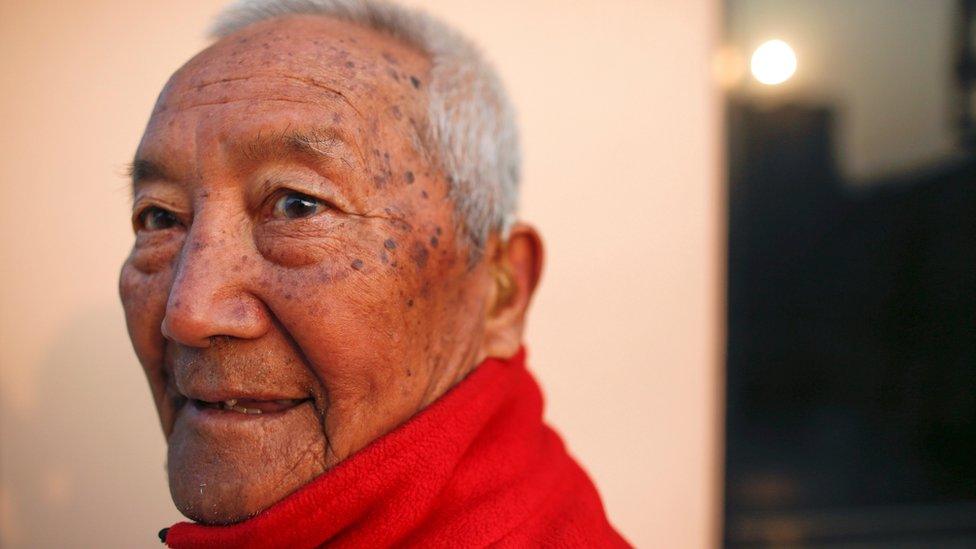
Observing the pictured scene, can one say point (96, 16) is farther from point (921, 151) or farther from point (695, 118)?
→ point (921, 151)

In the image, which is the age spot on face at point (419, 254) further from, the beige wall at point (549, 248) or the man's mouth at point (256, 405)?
the beige wall at point (549, 248)

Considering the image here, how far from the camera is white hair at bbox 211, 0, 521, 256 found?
1.13 m

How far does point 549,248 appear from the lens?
88.0 inches

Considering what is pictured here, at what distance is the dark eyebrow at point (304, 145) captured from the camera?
0.97 meters

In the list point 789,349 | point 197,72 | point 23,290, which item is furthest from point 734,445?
point 23,290

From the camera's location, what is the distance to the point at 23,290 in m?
1.98

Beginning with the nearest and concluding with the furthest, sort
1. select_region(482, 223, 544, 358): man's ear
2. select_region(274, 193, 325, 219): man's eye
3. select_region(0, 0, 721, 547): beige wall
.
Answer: select_region(274, 193, 325, 219): man's eye, select_region(482, 223, 544, 358): man's ear, select_region(0, 0, 721, 547): beige wall

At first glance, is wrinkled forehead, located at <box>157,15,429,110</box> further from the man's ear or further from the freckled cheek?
the man's ear

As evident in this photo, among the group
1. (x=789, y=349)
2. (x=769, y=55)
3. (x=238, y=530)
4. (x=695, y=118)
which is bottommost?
(x=789, y=349)

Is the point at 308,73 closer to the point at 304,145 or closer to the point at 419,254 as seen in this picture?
the point at 304,145

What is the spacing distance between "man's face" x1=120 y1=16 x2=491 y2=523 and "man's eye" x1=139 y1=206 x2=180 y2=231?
27 mm

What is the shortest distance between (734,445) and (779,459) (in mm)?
189

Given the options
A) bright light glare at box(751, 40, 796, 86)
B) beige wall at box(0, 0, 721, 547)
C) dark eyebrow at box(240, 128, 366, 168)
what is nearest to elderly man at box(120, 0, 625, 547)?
dark eyebrow at box(240, 128, 366, 168)

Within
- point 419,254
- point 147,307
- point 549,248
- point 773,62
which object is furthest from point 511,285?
point 773,62
